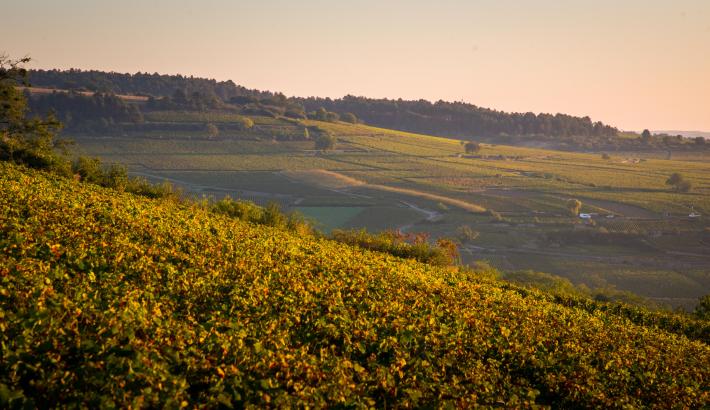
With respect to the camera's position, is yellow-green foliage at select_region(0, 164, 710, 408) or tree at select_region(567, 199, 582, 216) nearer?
yellow-green foliage at select_region(0, 164, 710, 408)

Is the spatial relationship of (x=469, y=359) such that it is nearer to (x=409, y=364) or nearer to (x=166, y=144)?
(x=409, y=364)

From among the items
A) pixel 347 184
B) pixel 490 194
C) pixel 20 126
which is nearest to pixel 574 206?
pixel 490 194

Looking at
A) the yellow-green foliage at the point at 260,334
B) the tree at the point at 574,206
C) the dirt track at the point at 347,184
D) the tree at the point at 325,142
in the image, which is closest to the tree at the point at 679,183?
the tree at the point at 574,206

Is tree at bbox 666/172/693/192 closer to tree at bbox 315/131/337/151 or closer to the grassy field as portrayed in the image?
the grassy field

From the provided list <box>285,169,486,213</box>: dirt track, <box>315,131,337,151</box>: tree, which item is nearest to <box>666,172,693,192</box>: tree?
<box>285,169,486,213</box>: dirt track

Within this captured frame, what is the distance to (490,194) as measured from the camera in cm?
13762

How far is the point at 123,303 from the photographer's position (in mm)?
11414

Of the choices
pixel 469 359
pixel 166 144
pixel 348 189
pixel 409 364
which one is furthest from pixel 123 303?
pixel 166 144

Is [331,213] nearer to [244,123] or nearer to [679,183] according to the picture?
[244,123]

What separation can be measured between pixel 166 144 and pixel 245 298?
159367 mm

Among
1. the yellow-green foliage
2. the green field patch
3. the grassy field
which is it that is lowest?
the green field patch

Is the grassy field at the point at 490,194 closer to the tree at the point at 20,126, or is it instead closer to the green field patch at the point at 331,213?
the green field patch at the point at 331,213

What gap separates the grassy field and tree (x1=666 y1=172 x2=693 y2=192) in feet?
6.64

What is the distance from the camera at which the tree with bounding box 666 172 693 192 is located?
5901 inches
